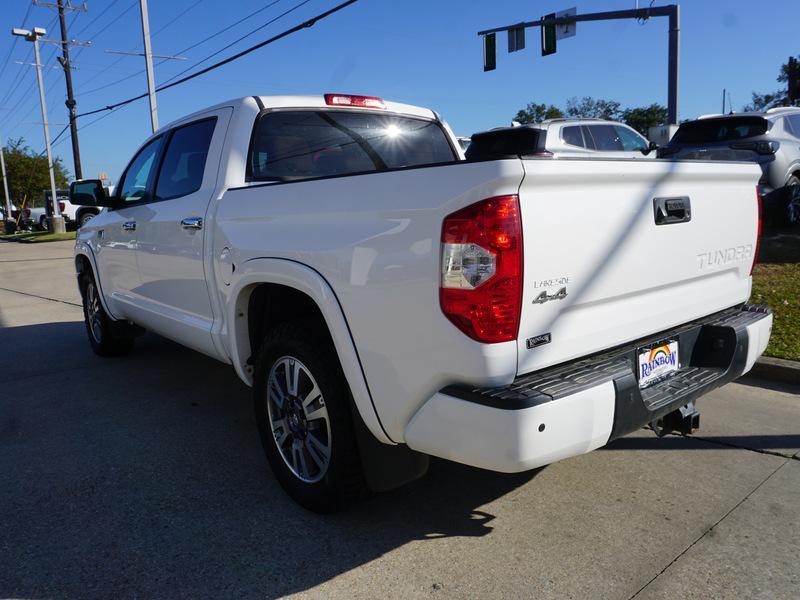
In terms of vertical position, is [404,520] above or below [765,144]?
below

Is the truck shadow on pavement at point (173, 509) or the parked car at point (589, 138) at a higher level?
the parked car at point (589, 138)

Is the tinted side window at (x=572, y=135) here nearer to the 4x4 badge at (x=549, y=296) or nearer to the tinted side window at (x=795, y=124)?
the tinted side window at (x=795, y=124)

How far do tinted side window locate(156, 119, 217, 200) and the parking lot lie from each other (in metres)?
1.54

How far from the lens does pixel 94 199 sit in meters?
5.49

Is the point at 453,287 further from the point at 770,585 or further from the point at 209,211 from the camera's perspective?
the point at 209,211

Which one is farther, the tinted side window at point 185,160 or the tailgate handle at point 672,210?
the tinted side window at point 185,160

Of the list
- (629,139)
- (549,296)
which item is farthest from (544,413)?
(629,139)

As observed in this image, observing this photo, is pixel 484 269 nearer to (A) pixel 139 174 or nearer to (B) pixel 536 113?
(A) pixel 139 174

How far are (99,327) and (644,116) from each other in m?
64.9

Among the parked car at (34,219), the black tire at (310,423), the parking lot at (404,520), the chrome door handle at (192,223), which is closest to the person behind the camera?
the parking lot at (404,520)

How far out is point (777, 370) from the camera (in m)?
4.76

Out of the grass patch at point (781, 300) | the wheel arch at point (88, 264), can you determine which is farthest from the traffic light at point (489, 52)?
the wheel arch at point (88, 264)

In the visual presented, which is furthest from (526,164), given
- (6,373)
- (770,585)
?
(6,373)

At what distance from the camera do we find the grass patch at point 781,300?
511cm
